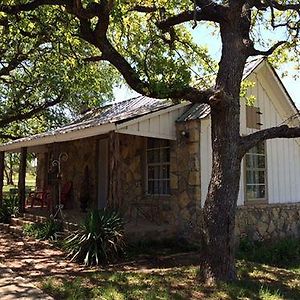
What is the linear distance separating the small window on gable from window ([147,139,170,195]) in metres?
2.63

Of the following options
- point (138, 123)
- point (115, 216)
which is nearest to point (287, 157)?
point (138, 123)

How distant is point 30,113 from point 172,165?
35.7 feet

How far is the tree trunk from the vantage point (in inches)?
236

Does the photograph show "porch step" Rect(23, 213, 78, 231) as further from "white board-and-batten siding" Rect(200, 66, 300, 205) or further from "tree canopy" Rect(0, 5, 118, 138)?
"white board-and-batten siding" Rect(200, 66, 300, 205)

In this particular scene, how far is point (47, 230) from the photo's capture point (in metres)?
9.93

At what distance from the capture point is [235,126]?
627 cm

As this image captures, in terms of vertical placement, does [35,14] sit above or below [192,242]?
above

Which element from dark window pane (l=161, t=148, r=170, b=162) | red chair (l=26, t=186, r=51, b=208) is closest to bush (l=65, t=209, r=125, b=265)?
dark window pane (l=161, t=148, r=170, b=162)

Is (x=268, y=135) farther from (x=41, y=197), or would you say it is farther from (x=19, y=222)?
(x=41, y=197)

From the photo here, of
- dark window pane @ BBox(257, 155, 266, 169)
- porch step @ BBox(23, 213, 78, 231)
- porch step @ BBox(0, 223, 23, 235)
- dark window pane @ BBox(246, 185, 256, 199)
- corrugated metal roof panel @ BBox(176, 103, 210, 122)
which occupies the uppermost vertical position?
corrugated metal roof panel @ BBox(176, 103, 210, 122)

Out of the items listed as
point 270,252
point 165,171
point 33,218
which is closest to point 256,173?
point 270,252

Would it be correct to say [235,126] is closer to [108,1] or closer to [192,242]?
[108,1]

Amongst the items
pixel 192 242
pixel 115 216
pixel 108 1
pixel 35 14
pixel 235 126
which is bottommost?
pixel 192 242

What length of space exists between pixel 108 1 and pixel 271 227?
7.89 metres
